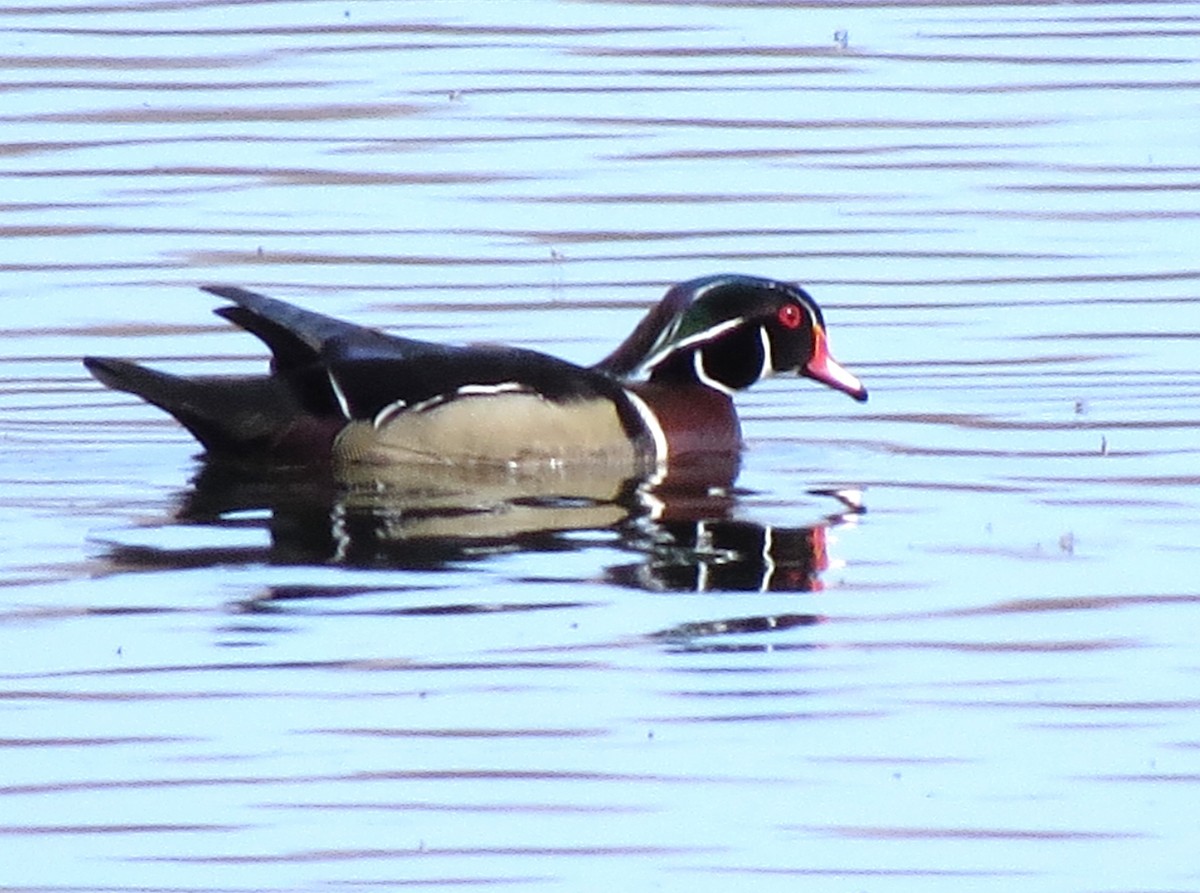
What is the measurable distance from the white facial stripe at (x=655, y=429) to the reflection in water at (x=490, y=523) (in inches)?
8.7

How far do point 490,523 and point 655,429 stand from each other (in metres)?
1.42

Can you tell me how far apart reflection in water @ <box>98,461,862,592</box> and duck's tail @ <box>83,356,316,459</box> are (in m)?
0.09

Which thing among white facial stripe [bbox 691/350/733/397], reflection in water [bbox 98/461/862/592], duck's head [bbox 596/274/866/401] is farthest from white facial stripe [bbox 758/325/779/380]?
reflection in water [bbox 98/461/862/592]

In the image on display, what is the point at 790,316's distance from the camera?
42.7ft

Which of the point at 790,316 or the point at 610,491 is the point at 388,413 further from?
the point at 790,316

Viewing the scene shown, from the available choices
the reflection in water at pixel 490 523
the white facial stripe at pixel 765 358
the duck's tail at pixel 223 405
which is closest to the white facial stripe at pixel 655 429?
the reflection in water at pixel 490 523

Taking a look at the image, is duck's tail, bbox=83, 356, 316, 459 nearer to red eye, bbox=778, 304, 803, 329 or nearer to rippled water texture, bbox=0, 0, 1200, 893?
rippled water texture, bbox=0, 0, 1200, 893

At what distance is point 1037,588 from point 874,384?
130 inches

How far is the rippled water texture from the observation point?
8055mm

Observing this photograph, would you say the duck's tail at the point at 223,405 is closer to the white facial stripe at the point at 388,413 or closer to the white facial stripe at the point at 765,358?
the white facial stripe at the point at 388,413

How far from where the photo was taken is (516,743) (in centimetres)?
855

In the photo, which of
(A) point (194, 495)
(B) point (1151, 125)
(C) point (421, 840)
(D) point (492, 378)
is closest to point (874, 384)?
(D) point (492, 378)

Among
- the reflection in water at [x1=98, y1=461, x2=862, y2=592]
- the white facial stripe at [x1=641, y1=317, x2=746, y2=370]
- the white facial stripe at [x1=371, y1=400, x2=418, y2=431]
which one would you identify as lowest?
the reflection in water at [x1=98, y1=461, x2=862, y2=592]

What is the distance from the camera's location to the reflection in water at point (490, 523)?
10602 mm
